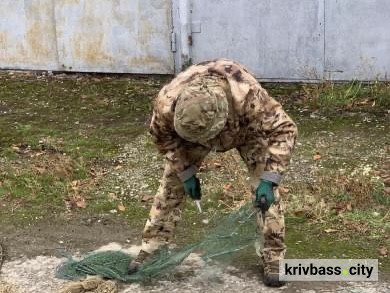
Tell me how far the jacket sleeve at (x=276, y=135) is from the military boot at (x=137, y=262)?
97 cm

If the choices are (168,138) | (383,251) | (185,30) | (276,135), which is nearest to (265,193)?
(276,135)

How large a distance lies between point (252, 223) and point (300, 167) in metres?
1.54

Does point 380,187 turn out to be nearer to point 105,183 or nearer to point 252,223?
point 252,223

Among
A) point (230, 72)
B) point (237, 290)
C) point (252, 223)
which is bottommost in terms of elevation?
point (237, 290)

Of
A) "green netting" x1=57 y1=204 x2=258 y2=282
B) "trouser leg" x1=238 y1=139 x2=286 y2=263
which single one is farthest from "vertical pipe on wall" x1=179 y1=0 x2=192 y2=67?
"trouser leg" x1=238 y1=139 x2=286 y2=263

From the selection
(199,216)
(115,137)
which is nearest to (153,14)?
(115,137)

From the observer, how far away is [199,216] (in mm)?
4855

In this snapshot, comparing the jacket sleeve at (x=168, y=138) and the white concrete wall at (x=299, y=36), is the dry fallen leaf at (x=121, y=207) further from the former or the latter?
the white concrete wall at (x=299, y=36)

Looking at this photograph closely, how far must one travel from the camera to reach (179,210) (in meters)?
4.03

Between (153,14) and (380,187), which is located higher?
(153,14)

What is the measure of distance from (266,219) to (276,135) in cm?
56

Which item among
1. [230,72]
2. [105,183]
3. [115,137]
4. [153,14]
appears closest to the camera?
[230,72]

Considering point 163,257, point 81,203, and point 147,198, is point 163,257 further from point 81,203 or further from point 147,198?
point 81,203

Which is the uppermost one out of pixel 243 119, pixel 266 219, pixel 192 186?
pixel 243 119
